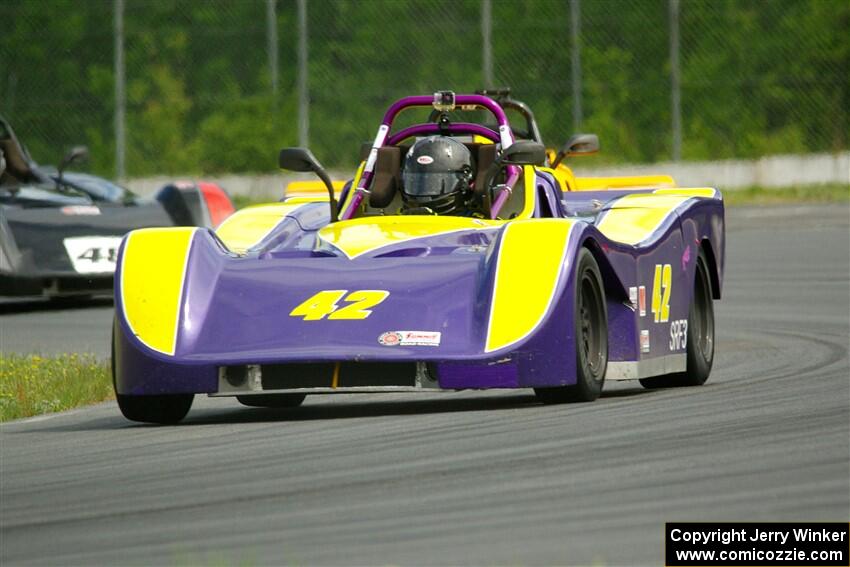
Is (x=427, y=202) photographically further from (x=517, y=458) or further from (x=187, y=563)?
(x=187, y=563)

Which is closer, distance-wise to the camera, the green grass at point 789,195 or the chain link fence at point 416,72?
the green grass at point 789,195

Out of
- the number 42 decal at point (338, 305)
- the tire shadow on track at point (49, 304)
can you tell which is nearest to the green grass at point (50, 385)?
the number 42 decal at point (338, 305)

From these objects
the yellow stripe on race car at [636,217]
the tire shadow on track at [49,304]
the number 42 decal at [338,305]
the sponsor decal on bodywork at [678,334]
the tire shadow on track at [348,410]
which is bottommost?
the tire shadow on track at [49,304]

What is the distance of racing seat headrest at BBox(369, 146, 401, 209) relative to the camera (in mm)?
10758

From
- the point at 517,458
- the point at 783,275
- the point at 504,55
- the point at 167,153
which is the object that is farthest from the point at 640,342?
the point at 167,153

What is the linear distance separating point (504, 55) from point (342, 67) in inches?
90.5

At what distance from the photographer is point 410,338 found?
858 centimetres

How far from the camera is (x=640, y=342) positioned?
986 cm

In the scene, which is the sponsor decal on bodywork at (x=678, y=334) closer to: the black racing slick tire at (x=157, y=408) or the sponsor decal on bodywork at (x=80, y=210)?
the black racing slick tire at (x=157, y=408)

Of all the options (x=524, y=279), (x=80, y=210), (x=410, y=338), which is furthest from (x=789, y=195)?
(x=410, y=338)

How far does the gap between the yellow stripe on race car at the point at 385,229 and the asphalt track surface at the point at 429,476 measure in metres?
0.77

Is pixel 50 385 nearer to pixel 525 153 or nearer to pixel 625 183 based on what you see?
pixel 525 153

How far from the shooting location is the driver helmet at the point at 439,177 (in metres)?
10.4

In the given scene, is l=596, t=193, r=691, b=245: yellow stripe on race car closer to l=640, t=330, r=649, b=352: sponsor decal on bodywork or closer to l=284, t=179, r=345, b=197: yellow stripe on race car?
l=640, t=330, r=649, b=352: sponsor decal on bodywork
